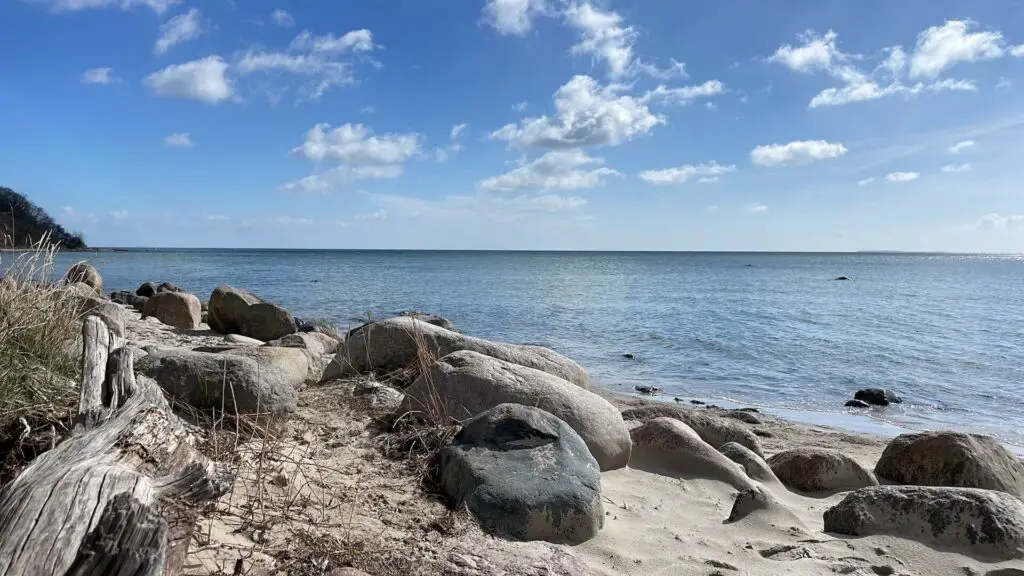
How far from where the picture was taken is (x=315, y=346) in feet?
30.5

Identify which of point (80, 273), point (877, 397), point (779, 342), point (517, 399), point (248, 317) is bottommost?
point (877, 397)

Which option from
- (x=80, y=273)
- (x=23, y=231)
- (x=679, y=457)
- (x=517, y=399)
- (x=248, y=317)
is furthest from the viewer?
(x=248, y=317)

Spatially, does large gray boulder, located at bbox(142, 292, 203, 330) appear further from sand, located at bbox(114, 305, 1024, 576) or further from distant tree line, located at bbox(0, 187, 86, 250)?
sand, located at bbox(114, 305, 1024, 576)

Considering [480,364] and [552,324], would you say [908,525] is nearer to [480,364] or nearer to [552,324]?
[480,364]

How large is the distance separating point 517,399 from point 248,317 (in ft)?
34.1

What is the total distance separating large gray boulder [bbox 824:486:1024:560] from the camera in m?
→ 3.89

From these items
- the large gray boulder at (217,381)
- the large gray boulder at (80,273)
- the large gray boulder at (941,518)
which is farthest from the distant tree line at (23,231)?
the large gray boulder at (941,518)

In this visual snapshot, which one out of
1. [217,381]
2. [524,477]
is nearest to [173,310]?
[217,381]

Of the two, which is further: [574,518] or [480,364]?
[480,364]

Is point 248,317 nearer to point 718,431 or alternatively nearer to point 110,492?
point 718,431

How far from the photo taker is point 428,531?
134 inches

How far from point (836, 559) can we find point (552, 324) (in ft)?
53.6

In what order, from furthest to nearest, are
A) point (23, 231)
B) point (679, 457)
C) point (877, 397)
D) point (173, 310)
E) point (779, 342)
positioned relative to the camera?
point (779, 342) < point (173, 310) < point (877, 397) < point (23, 231) < point (679, 457)

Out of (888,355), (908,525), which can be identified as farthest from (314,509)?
(888,355)
